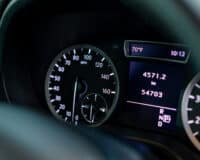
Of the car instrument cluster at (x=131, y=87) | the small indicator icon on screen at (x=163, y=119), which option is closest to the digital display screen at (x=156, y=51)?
the car instrument cluster at (x=131, y=87)

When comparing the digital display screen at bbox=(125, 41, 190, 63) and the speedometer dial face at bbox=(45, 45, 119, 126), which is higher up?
the digital display screen at bbox=(125, 41, 190, 63)

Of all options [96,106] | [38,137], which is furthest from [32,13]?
[38,137]

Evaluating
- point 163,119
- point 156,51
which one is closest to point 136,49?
point 156,51

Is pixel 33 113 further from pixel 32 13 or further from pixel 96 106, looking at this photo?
pixel 96 106

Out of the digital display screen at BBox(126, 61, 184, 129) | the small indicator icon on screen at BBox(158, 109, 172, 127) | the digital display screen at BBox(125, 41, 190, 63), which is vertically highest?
the digital display screen at BBox(125, 41, 190, 63)

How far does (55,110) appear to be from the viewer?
1743 mm

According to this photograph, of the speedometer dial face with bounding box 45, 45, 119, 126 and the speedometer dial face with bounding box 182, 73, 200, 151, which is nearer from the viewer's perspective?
the speedometer dial face with bounding box 182, 73, 200, 151

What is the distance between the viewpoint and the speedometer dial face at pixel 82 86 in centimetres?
167

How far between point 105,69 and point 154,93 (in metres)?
0.17

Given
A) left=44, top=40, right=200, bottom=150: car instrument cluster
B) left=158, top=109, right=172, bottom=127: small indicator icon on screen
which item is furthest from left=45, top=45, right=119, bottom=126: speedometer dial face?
left=158, top=109, right=172, bottom=127: small indicator icon on screen

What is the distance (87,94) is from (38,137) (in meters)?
0.76

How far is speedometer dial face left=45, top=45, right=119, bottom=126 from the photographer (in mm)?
1674

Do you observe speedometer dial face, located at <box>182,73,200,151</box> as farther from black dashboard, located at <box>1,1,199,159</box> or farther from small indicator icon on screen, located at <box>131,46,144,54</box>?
small indicator icon on screen, located at <box>131,46,144,54</box>

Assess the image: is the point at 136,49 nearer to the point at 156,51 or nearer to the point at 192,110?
the point at 156,51
